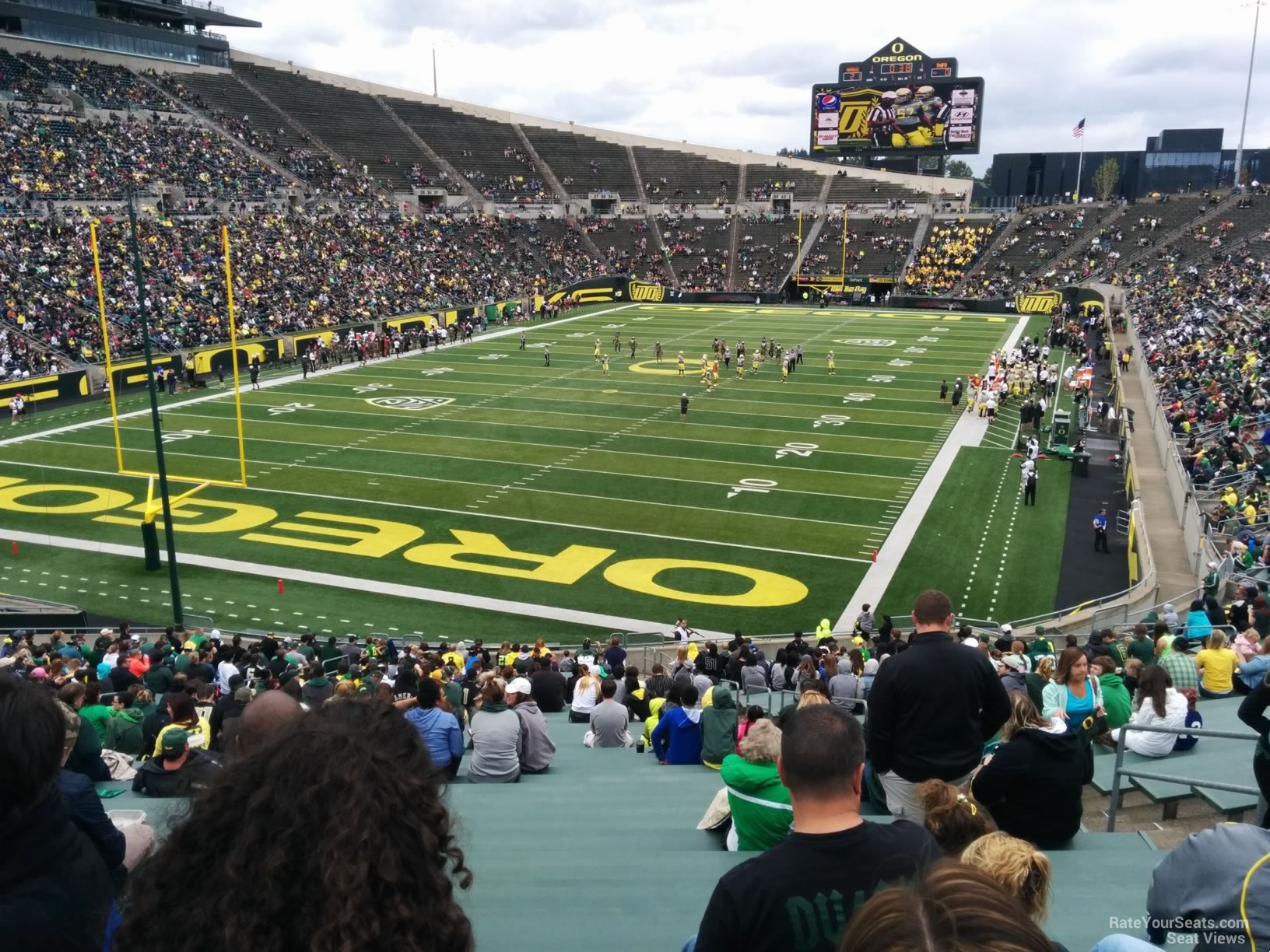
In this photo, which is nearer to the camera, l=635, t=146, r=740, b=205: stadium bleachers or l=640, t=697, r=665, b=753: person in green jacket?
l=640, t=697, r=665, b=753: person in green jacket

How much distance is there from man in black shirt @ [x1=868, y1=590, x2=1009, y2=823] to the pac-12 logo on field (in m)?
62.2

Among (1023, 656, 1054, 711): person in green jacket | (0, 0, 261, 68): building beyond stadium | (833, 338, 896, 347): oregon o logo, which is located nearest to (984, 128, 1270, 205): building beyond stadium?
(833, 338, 896, 347): oregon o logo

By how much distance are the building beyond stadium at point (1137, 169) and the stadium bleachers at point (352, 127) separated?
6030 centimetres

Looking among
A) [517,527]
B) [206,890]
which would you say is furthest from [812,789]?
[517,527]

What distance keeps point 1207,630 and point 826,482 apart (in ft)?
43.1

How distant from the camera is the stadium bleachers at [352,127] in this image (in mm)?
69062

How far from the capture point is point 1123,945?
2.32 meters

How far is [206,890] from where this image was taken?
5.21 ft

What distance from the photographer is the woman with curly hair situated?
1544 millimetres

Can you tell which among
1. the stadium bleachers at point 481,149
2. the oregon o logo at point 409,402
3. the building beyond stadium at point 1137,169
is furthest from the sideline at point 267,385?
the building beyond stadium at point 1137,169

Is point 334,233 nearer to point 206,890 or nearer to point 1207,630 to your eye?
point 1207,630

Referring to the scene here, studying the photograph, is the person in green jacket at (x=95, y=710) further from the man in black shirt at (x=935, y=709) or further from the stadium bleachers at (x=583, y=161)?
the stadium bleachers at (x=583, y=161)

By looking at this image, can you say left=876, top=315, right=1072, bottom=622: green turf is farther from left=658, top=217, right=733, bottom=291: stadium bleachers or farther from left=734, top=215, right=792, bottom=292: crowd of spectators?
left=658, top=217, right=733, bottom=291: stadium bleachers

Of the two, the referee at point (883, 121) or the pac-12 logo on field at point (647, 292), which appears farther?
the referee at point (883, 121)
